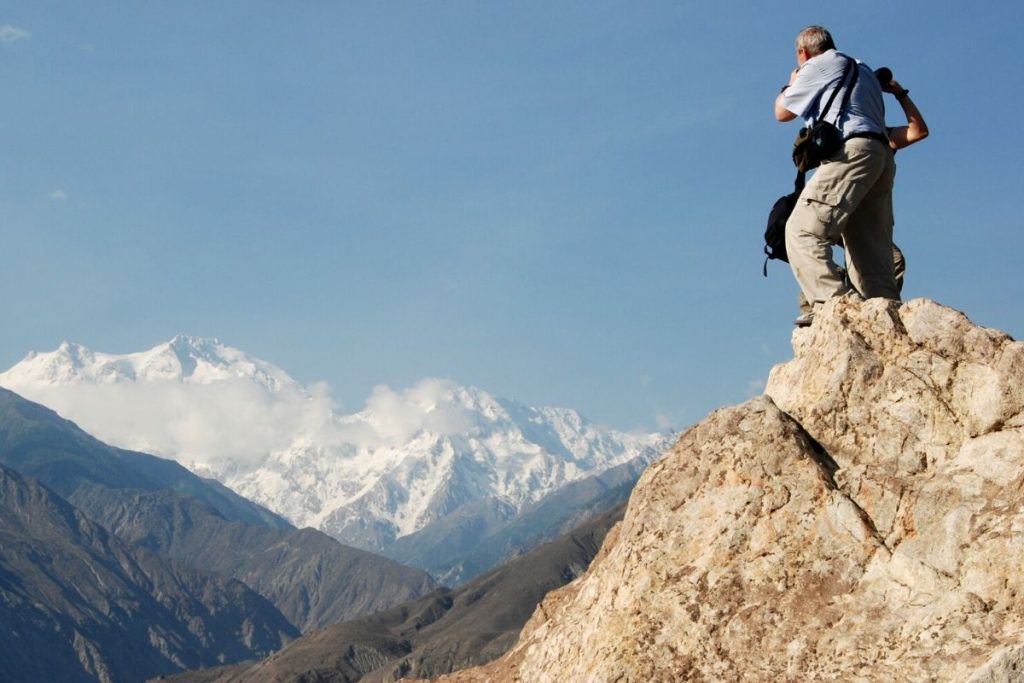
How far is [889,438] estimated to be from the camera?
1141cm

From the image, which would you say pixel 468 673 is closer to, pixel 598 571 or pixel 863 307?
pixel 598 571

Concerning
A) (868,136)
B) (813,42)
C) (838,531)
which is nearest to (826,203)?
(868,136)

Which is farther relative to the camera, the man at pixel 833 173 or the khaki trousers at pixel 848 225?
the khaki trousers at pixel 848 225

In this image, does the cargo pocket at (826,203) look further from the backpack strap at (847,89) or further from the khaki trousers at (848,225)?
the backpack strap at (847,89)

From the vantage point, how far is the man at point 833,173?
1221 cm

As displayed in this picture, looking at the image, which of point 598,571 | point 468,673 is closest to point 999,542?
point 598,571

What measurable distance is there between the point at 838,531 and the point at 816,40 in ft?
18.5

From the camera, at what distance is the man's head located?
12.6 metres

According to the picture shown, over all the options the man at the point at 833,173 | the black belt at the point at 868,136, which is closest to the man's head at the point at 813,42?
the man at the point at 833,173

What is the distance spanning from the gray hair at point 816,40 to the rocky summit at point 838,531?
2.93 m

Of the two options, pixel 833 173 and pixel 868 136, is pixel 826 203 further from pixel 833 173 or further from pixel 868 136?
pixel 868 136

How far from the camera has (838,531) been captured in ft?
34.4

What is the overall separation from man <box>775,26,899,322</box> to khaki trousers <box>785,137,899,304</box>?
1 cm

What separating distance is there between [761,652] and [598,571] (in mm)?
2955
